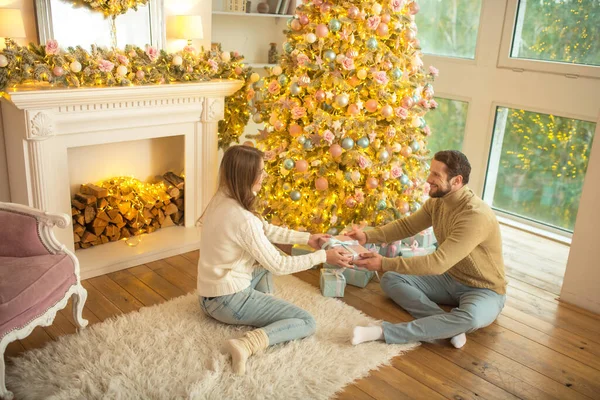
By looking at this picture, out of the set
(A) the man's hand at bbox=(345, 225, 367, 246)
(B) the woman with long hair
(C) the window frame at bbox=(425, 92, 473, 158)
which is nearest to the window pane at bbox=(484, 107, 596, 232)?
(C) the window frame at bbox=(425, 92, 473, 158)

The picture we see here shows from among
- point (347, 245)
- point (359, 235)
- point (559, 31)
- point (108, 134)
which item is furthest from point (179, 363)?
point (559, 31)

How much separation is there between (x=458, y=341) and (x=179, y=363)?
1.33 metres

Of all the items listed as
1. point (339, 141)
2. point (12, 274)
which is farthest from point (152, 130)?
point (12, 274)

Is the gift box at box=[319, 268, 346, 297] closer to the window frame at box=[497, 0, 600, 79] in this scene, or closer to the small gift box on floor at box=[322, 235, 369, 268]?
the small gift box on floor at box=[322, 235, 369, 268]

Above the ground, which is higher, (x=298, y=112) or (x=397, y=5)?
(x=397, y=5)

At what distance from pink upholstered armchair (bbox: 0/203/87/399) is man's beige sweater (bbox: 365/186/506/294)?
1.49 metres

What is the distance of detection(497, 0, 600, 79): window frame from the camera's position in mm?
3910

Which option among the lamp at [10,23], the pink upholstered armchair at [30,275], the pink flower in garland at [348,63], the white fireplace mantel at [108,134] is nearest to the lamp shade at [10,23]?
the lamp at [10,23]

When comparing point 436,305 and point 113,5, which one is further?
point 113,5

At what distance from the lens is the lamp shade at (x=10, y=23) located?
2.88m

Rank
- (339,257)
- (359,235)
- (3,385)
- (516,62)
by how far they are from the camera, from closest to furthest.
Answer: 1. (3,385)
2. (339,257)
3. (359,235)
4. (516,62)

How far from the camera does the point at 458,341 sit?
9.04ft

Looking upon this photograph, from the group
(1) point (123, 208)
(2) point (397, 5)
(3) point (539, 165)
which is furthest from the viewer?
(3) point (539, 165)

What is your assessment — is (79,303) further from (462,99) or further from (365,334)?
(462,99)
